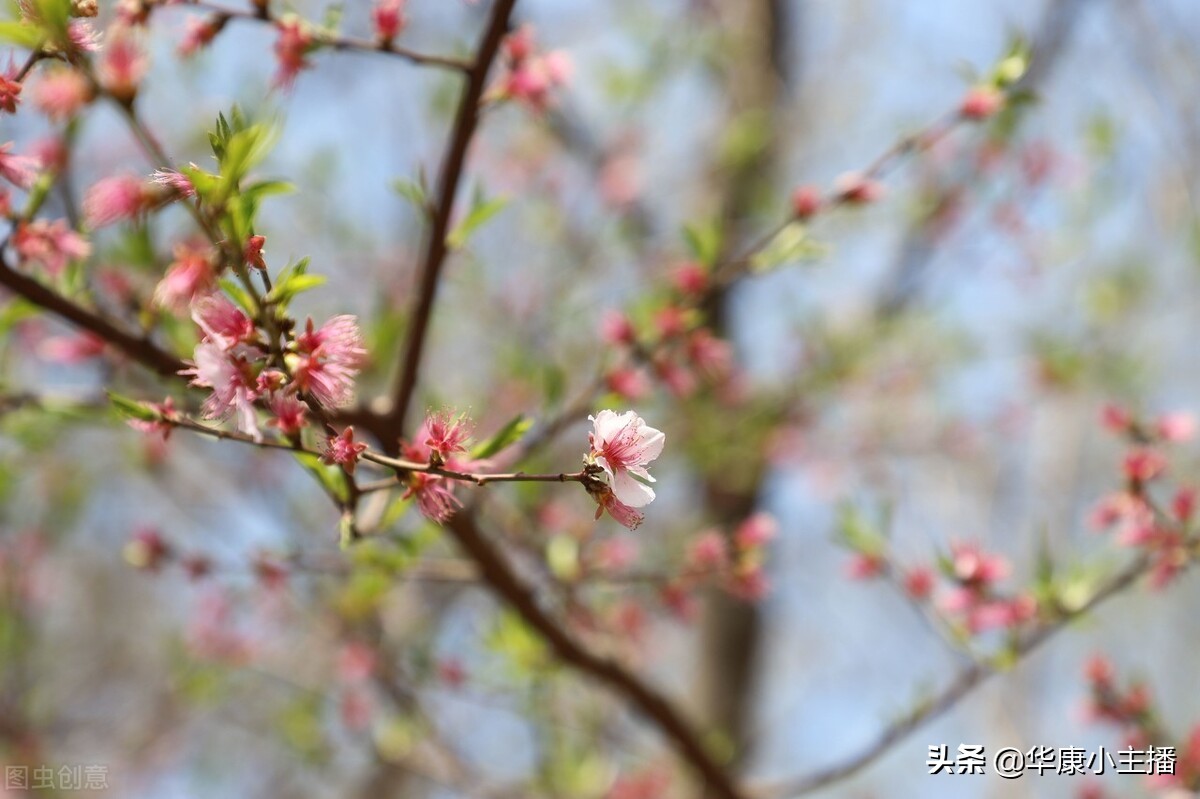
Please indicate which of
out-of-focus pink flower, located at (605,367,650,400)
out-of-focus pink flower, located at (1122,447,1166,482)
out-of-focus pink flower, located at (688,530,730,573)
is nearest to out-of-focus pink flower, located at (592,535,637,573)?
out-of-focus pink flower, located at (688,530,730,573)

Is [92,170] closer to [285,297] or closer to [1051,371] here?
[285,297]

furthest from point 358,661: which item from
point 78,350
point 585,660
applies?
point 78,350

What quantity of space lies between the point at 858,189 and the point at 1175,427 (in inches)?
25.9

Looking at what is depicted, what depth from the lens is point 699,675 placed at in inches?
142

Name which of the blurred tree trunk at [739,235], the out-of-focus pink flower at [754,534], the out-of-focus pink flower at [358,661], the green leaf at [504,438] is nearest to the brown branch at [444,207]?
the green leaf at [504,438]

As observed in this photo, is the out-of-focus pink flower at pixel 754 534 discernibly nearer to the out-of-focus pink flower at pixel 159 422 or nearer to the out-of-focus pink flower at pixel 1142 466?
the out-of-focus pink flower at pixel 1142 466

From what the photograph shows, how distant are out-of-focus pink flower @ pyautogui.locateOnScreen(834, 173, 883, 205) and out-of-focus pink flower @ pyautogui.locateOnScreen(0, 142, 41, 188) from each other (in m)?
1.20

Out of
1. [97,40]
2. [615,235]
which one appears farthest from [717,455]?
[97,40]

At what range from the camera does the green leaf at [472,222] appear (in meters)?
1.40

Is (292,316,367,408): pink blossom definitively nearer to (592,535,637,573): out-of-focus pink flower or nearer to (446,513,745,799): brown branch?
(446,513,745,799): brown branch

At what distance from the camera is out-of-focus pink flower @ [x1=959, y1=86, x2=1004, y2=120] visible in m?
1.63

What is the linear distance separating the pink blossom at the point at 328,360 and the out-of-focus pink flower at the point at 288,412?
0.02 meters

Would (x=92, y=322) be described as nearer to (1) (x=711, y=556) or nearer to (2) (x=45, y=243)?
(2) (x=45, y=243)

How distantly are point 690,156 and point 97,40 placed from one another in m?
3.64
